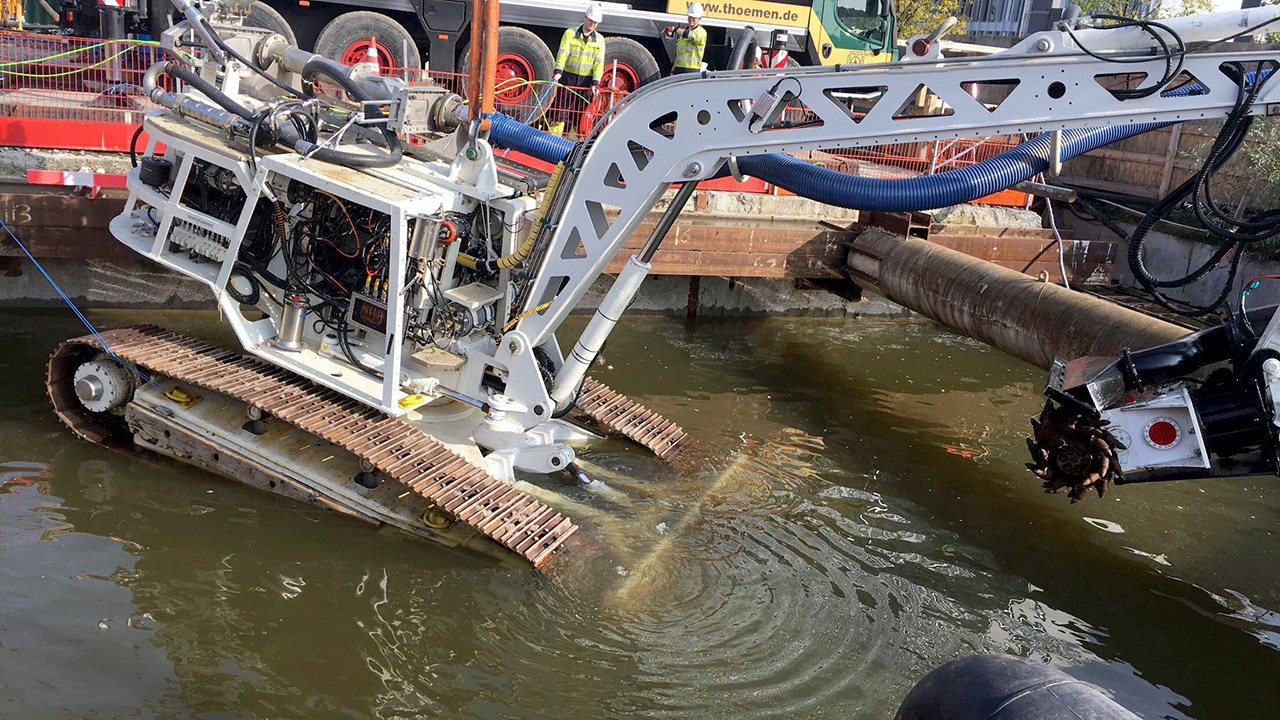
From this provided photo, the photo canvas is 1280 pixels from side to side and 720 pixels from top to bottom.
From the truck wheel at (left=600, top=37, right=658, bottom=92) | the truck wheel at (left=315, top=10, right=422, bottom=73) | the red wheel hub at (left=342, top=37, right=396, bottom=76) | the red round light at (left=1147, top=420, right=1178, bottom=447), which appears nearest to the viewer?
the red round light at (left=1147, top=420, right=1178, bottom=447)

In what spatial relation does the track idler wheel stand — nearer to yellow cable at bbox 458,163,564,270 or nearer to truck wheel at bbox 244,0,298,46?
yellow cable at bbox 458,163,564,270

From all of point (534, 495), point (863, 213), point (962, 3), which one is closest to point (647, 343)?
point (863, 213)

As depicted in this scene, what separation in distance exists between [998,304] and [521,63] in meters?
8.10

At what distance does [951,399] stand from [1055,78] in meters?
5.21

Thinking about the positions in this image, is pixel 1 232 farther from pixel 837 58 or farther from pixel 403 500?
pixel 837 58

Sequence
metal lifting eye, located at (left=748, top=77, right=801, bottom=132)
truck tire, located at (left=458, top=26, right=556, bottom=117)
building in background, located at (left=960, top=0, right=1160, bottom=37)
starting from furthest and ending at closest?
building in background, located at (left=960, top=0, right=1160, bottom=37)
truck tire, located at (left=458, top=26, right=556, bottom=117)
metal lifting eye, located at (left=748, top=77, right=801, bottom=132)

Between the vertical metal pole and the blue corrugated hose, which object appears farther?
the blue corrugated hose

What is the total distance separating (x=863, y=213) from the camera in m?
11.4

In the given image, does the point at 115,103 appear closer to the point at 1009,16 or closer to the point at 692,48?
the point at 692,48

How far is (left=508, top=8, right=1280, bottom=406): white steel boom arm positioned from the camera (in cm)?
528

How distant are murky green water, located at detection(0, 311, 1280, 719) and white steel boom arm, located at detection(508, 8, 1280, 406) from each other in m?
1.47

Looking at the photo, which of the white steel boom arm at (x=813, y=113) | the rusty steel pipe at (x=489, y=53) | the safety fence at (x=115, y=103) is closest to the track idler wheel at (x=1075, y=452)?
the white steel boom arm at (x=813, y=113)

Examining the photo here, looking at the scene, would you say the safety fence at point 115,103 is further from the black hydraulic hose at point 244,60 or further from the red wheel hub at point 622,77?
the black hydraulic hose at point 244,60

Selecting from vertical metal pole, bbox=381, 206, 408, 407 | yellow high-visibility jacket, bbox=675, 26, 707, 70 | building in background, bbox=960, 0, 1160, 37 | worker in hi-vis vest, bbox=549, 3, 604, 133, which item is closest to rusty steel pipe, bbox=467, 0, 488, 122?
vertical metal pole, bbox=381, 206, 408, 407
